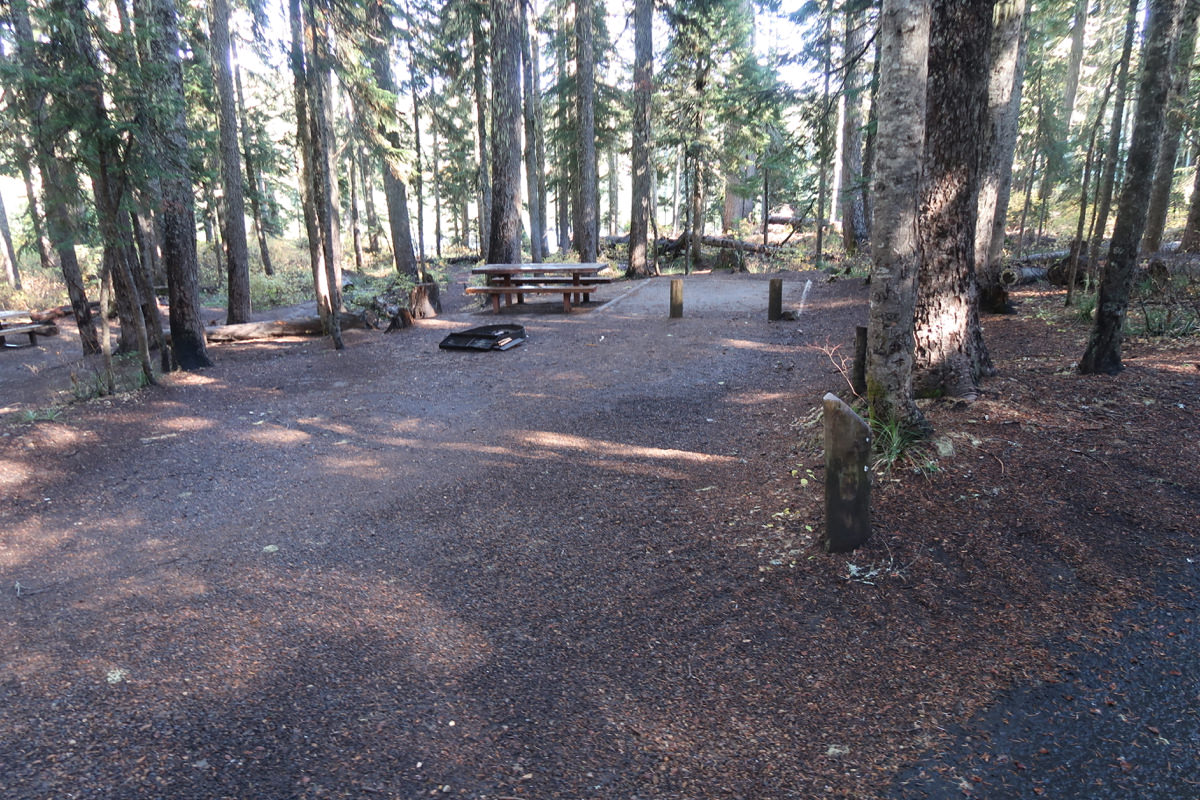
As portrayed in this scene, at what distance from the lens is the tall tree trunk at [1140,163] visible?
5.49m

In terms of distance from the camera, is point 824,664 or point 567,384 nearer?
point 824,664

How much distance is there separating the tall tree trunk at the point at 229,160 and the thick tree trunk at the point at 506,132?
19.5ft

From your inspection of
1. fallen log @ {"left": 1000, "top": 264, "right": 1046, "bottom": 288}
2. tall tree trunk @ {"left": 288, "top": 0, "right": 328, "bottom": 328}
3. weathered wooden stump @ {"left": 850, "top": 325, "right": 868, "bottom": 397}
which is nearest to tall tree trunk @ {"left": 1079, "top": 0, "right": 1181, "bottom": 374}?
weathered wooden stump @ {"left": 850, "top": 325, "right": 868, "bottom": 397}

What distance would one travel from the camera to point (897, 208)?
15.4ft

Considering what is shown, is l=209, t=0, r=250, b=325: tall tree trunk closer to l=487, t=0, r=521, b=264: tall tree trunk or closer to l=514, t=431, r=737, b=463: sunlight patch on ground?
l=487, t=0, r=521, b=264: tall tree trunk

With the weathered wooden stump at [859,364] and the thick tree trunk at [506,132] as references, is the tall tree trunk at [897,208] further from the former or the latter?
the thick tree trunk at [506,132]

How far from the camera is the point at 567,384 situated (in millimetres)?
9023

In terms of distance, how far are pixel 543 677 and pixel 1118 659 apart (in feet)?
8.86

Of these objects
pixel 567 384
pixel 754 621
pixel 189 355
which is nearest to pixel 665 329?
pixel 567 384

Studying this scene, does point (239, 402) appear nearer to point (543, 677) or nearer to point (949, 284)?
point (543, 677)

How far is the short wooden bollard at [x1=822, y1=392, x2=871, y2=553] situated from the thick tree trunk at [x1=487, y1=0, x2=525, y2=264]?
1376 centimetres

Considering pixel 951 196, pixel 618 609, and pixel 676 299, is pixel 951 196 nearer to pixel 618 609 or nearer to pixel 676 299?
pixel 618 609

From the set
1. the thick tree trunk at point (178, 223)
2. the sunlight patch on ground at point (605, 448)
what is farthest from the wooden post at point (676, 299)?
the thick tree trunk at point (178, 223)

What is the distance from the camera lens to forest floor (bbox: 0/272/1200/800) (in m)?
2.74
